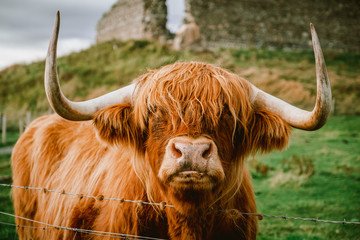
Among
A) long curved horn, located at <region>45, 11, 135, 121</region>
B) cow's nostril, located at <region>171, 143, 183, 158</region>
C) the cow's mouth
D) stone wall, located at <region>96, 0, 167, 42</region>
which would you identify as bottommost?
the cow's mouth

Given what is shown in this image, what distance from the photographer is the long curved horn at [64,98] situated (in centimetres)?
184

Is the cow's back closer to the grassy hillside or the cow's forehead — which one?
the cow's forehead

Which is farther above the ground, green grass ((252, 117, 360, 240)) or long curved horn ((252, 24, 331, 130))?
long curved horn ((252, 24, 331, 130))

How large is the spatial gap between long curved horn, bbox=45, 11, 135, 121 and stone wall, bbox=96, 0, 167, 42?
58.1 ft

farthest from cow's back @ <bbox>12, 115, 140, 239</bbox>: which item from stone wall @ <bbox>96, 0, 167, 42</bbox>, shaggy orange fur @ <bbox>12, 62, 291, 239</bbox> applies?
stone wall @ <bbox>96, 0, 167, 42</bbox>

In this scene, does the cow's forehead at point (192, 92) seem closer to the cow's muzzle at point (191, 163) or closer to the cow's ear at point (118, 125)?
the cow's ear at point (118, 125)

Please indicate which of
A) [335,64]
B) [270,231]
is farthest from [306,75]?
[270,231]

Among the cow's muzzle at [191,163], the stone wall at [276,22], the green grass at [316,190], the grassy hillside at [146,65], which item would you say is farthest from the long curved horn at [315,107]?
the stone wall at [276,22]

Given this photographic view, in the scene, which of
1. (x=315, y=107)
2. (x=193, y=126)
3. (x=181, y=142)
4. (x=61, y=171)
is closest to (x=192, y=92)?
(x=193, y=126)

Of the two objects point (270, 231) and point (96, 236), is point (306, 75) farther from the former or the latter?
point (96, 236)

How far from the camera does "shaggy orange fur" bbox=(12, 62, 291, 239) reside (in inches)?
77.2

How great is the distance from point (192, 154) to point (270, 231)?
312cm

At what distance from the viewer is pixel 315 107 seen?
73.0 inches

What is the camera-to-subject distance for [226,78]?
225 centimetres
